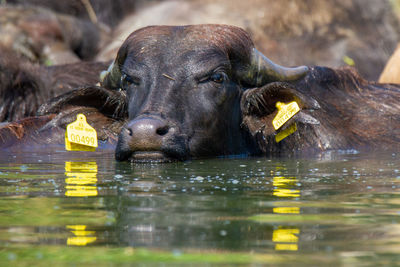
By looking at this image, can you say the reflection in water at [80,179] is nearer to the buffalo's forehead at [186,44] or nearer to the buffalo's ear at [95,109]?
the buffalo's forehead at [186,44]

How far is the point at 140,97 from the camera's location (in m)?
6.33

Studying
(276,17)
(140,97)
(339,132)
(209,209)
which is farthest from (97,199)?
(276,17)

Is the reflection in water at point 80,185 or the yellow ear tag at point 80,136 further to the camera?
the yellow ear tag at point 80,136

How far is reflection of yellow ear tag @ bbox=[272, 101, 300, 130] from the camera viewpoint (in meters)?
6.55

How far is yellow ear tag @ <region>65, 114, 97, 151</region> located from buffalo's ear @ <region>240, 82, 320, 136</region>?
1.32m

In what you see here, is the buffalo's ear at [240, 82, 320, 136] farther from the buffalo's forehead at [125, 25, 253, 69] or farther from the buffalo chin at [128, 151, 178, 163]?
the buffalo chin at [128, 151, 178, 163]

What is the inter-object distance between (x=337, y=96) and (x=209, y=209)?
469 cm

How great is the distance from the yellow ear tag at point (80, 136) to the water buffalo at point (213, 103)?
0.32 metres

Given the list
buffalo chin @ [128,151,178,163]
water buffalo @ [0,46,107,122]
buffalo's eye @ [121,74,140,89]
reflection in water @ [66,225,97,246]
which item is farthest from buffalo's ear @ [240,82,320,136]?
reflection in water @ [66,225,97,246]

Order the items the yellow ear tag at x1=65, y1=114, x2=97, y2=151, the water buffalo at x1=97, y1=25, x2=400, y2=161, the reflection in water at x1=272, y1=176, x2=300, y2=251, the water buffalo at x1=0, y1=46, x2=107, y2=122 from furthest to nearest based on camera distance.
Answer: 1. the water buffalo at x1=0, y1=46, x2=107, y2=122
2. the yellow ear tag at x1=65, y1=114, x2=97, y2=151
3. the water buffalo at x1=97, y1=25, x2=400, y2=161
4. the reflection in water at x1=272, y1=176, x2=300, y2=251

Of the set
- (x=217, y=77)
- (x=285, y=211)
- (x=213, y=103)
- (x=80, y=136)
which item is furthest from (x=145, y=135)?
(x=285, y=211)

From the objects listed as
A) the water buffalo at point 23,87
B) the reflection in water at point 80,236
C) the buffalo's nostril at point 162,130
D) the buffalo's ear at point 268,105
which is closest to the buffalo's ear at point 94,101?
the buffalo's ear at point 268,105

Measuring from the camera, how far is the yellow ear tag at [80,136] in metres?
6.66

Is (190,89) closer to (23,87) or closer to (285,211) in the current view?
(285,211)
